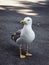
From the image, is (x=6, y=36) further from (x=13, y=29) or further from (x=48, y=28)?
(x=48, y=28)

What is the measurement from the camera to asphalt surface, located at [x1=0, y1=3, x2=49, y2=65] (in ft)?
16.0

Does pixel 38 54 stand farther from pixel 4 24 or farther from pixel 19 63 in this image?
pixel 4 24

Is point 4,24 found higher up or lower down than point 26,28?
lower down

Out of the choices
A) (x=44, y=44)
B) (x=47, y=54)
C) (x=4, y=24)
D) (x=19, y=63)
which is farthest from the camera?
(x=4, y=24)

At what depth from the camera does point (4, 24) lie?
750 cm

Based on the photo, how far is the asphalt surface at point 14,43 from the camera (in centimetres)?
488

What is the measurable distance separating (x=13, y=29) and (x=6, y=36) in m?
0.68

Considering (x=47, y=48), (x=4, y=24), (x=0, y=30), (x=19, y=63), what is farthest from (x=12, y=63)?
(x=4, y=24)

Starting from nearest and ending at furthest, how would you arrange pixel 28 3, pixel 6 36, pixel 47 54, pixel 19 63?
1. pixel 19 63
2. pixel 47 54
3. pixel 6 36
4. pixel 28 3

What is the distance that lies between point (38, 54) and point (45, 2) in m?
6.25

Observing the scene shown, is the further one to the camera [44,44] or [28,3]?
[28,3]

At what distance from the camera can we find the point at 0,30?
6.82 metres

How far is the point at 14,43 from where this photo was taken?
5754 millimetres

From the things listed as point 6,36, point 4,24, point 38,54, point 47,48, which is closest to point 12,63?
point 38,54
